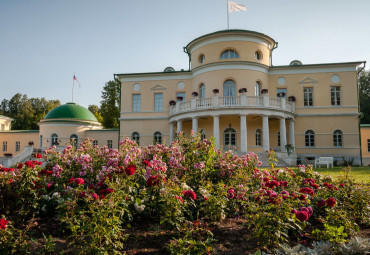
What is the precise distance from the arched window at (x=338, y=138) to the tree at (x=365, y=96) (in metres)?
24.3

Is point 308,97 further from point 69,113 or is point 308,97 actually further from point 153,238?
point 69,113

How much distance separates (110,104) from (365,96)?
1670 inches

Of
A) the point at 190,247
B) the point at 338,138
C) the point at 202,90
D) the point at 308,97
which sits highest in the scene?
the point at 202,90

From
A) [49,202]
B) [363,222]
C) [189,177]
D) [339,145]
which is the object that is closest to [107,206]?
[49,202]

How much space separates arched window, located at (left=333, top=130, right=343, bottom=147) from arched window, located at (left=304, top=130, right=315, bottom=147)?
73.2 inches

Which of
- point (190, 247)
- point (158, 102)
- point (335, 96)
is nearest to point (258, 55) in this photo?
point (335, 96)

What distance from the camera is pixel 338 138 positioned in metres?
23.2

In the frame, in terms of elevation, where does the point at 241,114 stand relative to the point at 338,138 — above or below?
above

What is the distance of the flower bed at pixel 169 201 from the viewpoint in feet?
11.7

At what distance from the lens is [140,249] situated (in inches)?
151

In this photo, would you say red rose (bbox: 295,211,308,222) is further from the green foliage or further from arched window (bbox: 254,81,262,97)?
arched window (bbox: 254,81,262,97)

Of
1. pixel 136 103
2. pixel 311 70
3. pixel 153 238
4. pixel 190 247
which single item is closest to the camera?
pixel 190 247

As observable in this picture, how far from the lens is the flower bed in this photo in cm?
356

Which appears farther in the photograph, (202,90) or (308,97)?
(202,90)
